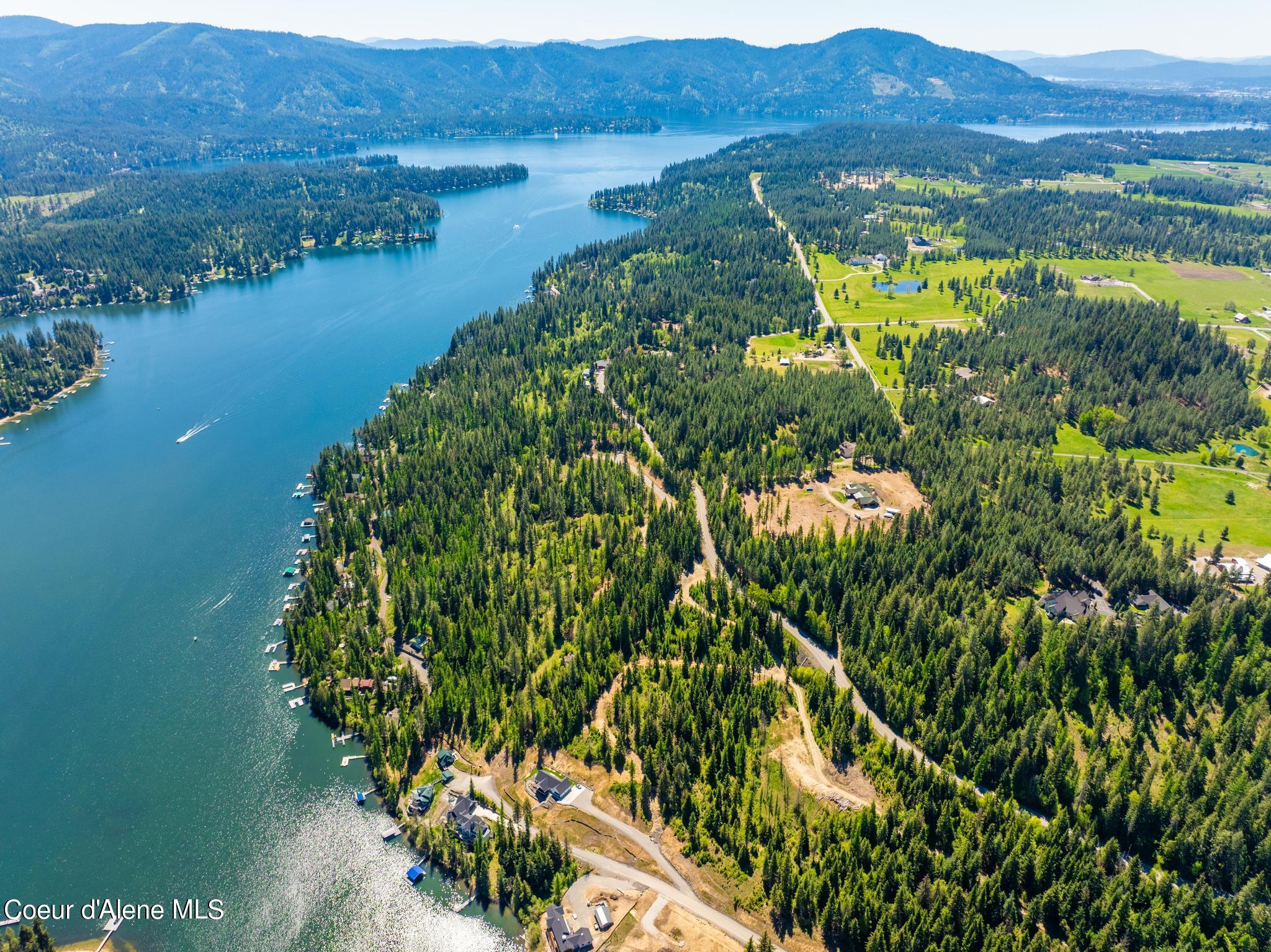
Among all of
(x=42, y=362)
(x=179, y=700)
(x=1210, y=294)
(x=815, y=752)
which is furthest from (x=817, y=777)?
(x=1210, y=294)

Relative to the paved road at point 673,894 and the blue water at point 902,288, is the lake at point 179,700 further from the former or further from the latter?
the blue water at point 902,288

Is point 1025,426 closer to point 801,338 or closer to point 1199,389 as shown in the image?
point 1199,389

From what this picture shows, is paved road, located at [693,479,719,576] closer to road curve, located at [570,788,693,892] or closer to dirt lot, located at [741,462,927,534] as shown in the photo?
dirt lot, located at [741,462,927,534]

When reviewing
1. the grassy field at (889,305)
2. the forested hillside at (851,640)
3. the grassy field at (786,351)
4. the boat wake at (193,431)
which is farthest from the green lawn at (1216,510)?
the boat wake at (193,431)

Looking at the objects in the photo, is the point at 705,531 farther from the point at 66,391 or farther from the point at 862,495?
the point at 66,391

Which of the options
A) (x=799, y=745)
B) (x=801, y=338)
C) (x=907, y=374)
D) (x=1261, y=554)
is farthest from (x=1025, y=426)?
(x=799, y=745)
